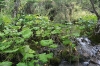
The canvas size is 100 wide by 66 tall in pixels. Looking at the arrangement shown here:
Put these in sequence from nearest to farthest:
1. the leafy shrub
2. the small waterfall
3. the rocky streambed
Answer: the leafy shrub < the rocky streambed < the small waterfall

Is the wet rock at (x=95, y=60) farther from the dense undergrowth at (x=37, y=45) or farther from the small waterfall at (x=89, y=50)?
the dense undergrowth at (x=37, y=45)

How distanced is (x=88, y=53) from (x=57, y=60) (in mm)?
1032

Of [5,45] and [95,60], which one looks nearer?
[5,45]

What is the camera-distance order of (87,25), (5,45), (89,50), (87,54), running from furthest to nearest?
(87,25) → (89,50) → (87,54) → (5,45)

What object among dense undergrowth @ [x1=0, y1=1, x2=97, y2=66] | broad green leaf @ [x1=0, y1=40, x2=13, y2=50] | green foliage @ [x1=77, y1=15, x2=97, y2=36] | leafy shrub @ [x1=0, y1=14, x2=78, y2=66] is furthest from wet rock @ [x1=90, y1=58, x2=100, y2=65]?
broad green leaf @ [x1=0, y1=40, x2=13, y2=50]

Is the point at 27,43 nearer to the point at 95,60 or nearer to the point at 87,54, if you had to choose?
the point at 87,54

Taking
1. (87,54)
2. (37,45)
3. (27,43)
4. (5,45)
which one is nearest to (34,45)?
(37,45)

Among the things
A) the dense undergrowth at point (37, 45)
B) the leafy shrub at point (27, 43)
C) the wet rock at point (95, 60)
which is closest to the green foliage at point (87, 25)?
the dense undergrowth at point (37, 45)

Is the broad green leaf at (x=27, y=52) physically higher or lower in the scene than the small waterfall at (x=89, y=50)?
higher

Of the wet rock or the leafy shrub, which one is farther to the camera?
the wet rock

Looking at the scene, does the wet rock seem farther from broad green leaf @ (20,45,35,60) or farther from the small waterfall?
broad green leaf @ (20,45,35,60)

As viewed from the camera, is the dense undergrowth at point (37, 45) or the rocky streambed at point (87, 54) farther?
the rocky streambed at point (87, 54)

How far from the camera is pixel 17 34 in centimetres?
386

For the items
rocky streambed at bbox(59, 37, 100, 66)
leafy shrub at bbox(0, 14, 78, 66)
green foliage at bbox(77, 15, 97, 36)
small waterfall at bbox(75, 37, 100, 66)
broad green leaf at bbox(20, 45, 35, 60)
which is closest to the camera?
broad green leaf at bbox(20, 45, 35, 60)
